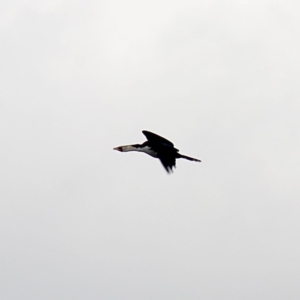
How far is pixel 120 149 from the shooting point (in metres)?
78.0

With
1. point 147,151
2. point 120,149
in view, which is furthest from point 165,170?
point 120,149

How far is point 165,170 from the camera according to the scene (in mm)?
70562

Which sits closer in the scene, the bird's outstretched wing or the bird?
the bird

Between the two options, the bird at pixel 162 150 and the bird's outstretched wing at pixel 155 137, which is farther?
the bird's outstretched wing at pixel 155 137

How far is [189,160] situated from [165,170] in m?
3.34

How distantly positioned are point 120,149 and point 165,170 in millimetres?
7768

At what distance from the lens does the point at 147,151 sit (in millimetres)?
73438

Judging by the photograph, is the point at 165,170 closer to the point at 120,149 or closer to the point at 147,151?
the point at 147,151

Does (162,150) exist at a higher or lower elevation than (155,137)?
lower

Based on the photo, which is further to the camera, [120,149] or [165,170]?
[120,149]

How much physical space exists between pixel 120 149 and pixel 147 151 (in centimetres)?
474
